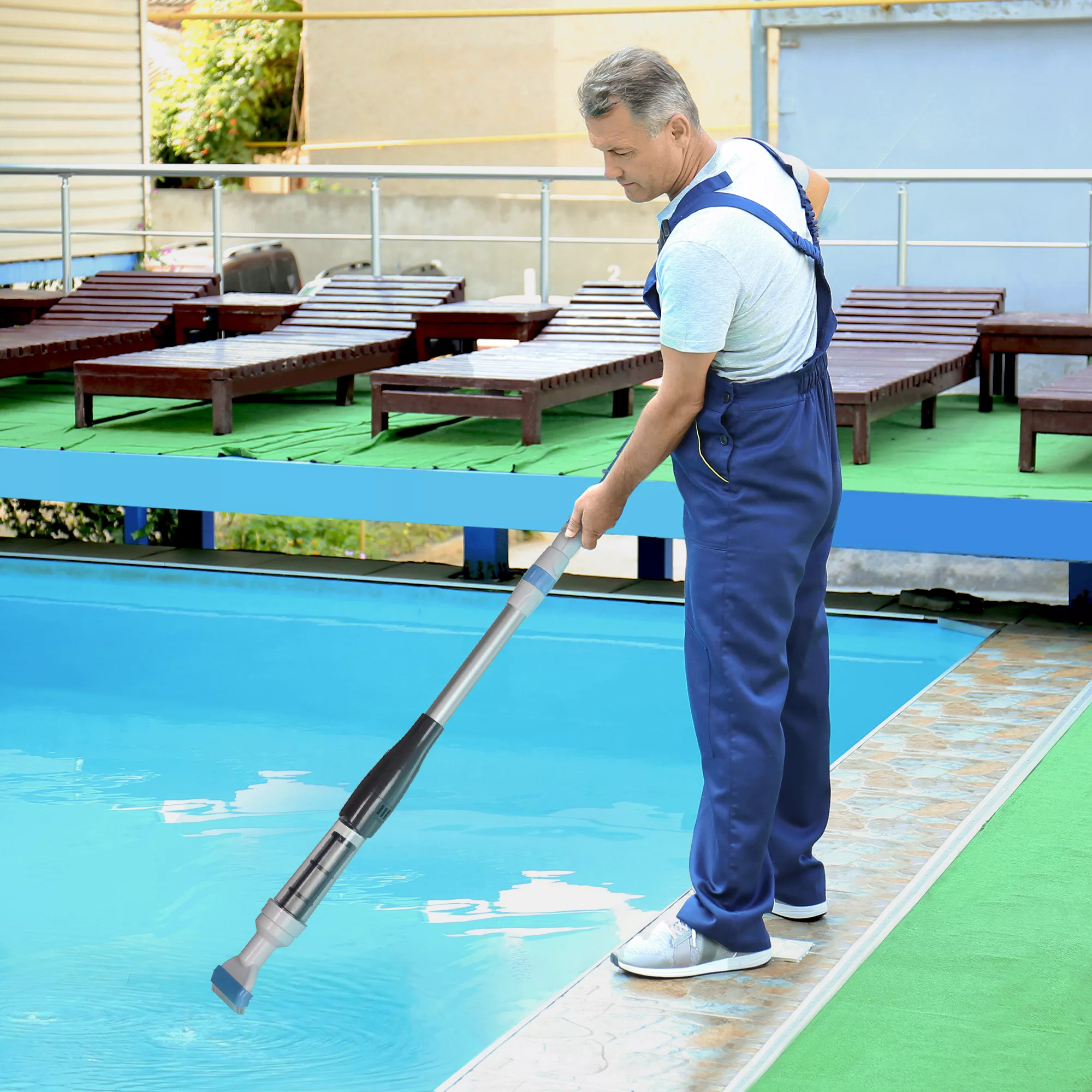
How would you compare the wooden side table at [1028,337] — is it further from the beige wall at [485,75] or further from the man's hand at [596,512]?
the beige wall at [485,75]

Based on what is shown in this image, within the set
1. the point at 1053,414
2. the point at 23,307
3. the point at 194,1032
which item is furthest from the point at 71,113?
the point at 194,1032

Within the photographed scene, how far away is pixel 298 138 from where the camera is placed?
2539 cm

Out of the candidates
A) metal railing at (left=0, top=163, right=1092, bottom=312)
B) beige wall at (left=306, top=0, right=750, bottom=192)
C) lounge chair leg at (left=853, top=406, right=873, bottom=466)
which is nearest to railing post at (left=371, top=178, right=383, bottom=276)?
metal railing at (left=0, top=163, right=1092, bottom=312)

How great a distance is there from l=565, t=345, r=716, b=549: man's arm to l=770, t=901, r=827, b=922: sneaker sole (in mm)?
894

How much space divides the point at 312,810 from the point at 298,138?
2150cm

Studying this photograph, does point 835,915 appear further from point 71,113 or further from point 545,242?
point 71,113

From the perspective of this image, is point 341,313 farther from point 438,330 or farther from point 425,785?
point 425,785

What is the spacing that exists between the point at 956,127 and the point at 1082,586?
382 centimetres

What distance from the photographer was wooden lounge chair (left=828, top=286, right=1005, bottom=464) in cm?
681

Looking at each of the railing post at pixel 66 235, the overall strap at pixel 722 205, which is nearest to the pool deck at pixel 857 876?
the overall strap at pixel 722 205

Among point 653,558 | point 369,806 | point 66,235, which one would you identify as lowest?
point 653,558

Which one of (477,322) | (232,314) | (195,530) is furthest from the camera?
(232,314)

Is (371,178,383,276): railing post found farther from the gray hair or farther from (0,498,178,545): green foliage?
the gray hair

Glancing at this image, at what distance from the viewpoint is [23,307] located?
10109 millimetres
